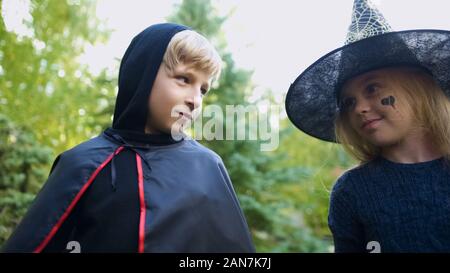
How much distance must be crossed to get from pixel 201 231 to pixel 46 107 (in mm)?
4770

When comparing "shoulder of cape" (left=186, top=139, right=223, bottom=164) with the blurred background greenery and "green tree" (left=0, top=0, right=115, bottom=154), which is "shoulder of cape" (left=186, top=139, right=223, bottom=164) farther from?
"green tree" (left=0, top=0, right=115, bottom=154)

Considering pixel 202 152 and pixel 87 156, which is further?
pixel 202 152

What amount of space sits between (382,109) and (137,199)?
1.02 meters

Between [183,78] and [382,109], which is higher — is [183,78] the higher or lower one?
the higher one

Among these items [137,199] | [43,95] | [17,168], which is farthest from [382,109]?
[43,95]

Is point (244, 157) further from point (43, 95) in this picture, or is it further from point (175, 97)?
point (175, 97)

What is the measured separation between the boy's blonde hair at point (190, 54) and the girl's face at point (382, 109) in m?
0.62

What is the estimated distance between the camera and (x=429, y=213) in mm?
1582

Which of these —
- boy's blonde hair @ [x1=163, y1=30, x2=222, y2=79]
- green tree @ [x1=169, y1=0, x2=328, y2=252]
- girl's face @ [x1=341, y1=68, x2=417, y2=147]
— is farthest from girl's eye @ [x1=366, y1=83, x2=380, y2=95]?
green tree @ [x1=169, y1=0, x2=328, y2=252]

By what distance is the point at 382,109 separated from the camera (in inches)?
66.9

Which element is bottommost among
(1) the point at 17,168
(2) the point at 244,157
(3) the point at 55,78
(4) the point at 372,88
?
(1) the point at 17,168

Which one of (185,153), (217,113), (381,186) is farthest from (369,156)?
(217,113)

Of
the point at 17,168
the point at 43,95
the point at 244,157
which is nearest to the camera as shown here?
the point at 17,168
